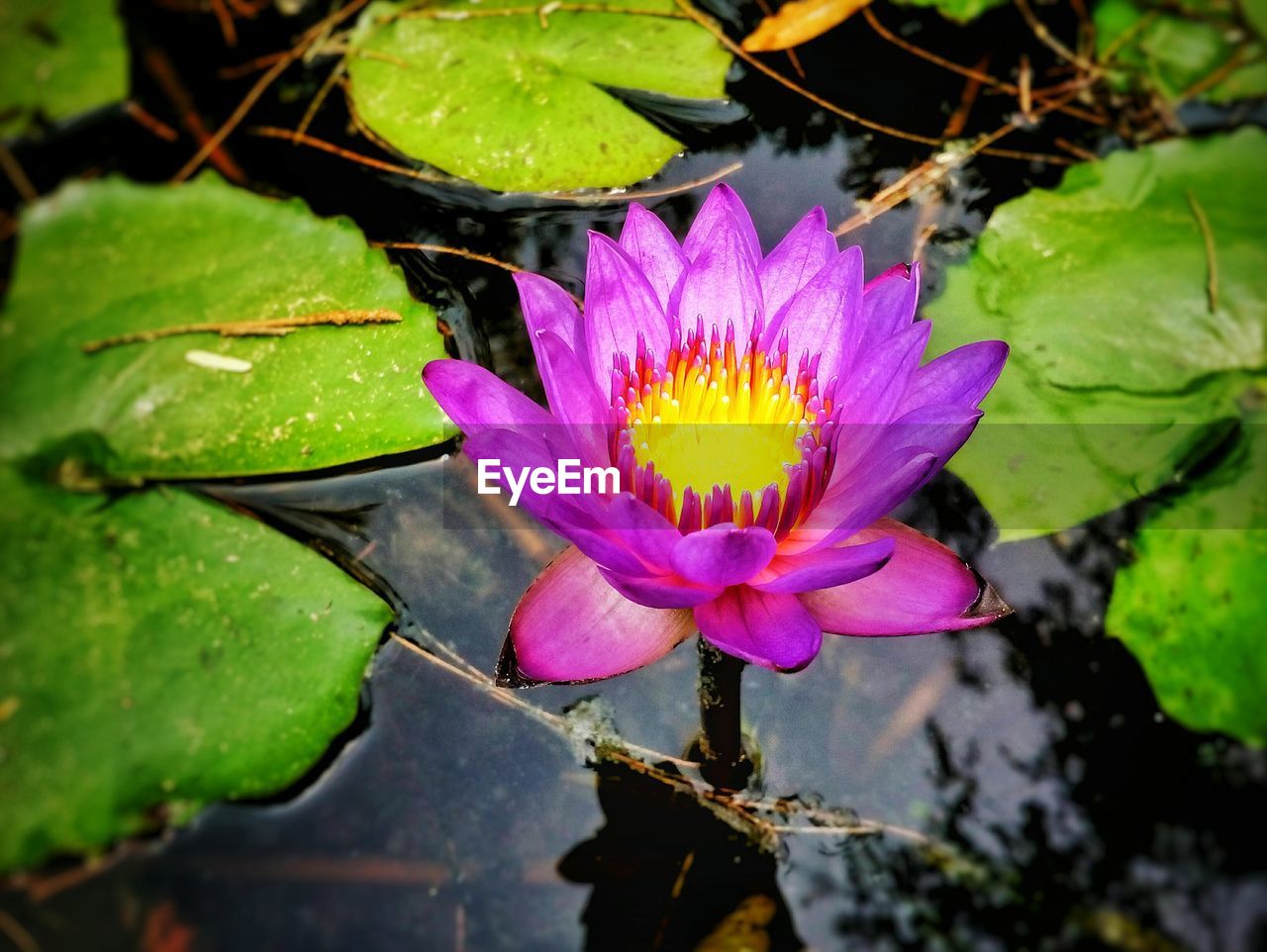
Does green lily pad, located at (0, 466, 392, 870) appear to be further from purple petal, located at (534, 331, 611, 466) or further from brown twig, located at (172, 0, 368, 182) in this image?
brown twig, located at (172, 0, 368, 182)

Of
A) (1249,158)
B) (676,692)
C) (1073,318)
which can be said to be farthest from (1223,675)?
(1249,158)

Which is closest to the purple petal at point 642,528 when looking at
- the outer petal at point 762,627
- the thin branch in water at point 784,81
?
the outer petal at point 762,627

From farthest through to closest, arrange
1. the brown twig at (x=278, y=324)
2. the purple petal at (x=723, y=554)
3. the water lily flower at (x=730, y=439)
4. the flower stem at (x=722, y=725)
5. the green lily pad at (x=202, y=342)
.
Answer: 1. the brown twig at (x=278, y=324)
2. the green lily pad at (x=202, y=342)
3. the flower stem at (x=722, y=725)
4. the water lily flower at (x=730, y=439)
5. the purple petal at (x=723, y=554)

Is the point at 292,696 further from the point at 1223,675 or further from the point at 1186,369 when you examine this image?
the point at 1186,369

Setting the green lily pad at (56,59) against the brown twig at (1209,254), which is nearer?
the brown twig at (1209,254)

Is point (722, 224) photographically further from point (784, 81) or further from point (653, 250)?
point (784, 81)

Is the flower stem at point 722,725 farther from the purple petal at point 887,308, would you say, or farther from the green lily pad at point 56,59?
the green lily pad at point 56,59
